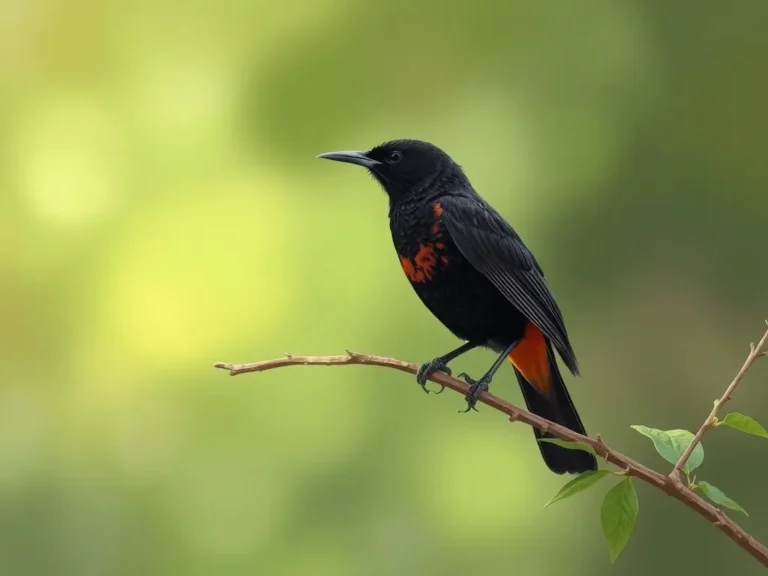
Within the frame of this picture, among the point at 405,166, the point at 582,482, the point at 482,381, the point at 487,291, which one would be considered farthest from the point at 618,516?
the point at 405,166

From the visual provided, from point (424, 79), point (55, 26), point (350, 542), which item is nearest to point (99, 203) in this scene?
point (55, 26)

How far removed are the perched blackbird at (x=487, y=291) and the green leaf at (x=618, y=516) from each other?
2.31 ft

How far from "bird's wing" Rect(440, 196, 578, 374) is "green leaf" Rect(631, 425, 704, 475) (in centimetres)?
61

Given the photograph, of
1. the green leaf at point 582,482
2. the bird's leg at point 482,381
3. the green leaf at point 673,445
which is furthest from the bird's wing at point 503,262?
the green leaf at point 582,482

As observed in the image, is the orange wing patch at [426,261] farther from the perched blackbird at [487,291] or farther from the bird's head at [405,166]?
the bird's head at [405,166]

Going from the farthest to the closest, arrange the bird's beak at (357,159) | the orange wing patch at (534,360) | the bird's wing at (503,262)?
the bird's beak at (357,159), the orange wing patch at (534,360), the bird's wing at (503,262)

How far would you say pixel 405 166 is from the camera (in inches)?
73.8

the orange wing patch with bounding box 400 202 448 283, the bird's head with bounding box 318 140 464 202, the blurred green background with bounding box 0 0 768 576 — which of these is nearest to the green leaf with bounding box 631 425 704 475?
the orange wing patch with bounding box 400 202 448 283

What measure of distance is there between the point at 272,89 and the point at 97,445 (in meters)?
1.29

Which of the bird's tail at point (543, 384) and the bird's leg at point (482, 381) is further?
the bird's tail at point (543, 384)

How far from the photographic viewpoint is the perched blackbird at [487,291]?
165 centimetres

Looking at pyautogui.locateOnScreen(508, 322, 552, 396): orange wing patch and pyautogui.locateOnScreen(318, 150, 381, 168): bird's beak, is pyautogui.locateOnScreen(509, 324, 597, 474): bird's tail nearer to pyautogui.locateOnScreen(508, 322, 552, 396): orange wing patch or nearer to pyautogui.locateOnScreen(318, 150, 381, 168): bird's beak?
pyautogui.locateOnScreen(508, 322, 552, 396): orange wing patch

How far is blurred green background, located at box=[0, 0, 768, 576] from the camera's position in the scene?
2.73 meters

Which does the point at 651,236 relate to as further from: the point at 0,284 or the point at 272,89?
the point at 0,284
